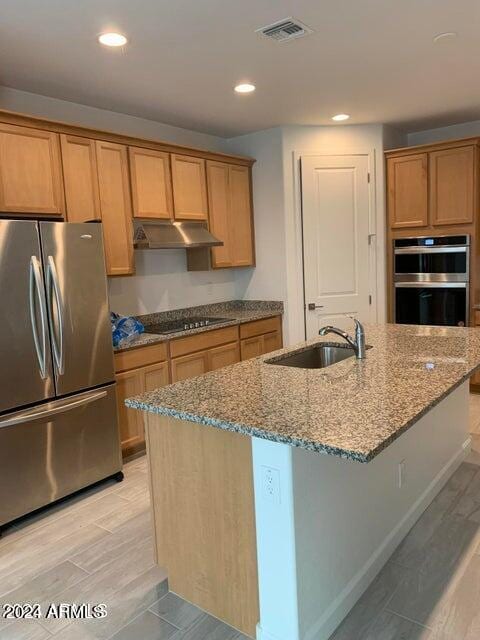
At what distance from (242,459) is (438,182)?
3774 mm

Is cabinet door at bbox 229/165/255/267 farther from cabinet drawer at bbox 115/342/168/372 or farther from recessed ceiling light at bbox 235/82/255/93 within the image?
cabinet drawer at bbox 115/342/168/372

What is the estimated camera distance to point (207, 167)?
4.41 m

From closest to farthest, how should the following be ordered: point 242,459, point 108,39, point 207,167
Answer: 1. point 242,459
2. point 108,39
3. point 207,167

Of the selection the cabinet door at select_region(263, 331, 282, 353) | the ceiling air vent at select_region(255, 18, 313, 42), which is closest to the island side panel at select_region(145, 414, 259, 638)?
the ceiling air vent at select_region(255, 18, 313, 42)

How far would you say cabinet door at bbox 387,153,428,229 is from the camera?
462 cm

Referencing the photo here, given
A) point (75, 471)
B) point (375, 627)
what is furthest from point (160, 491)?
point (75, 471)

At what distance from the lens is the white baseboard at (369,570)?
1818 mm

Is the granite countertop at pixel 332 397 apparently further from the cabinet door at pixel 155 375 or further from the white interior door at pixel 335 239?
the white interior door at pixel 335 239

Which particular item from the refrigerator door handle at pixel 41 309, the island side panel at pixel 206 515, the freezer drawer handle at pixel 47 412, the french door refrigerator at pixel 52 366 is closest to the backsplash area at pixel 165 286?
the french door refrigerator at pixel 52 366

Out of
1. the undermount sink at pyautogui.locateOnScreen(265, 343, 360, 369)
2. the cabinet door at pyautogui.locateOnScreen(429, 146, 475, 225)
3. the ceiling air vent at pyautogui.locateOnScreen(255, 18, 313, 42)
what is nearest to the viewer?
the ceiling air vent at pyautogui.locateOnScreen(255, 18, 313, 42)

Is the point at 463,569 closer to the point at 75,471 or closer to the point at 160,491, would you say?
the point at 160,491

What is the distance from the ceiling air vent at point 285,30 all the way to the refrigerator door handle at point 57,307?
1725 millimetres

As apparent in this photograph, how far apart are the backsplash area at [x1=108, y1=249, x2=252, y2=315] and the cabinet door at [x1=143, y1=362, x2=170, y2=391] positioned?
2.19ft

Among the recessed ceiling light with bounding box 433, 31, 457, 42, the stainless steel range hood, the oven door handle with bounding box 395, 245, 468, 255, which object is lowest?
the oven door handle with bounding box 395, 245, 468, 255
